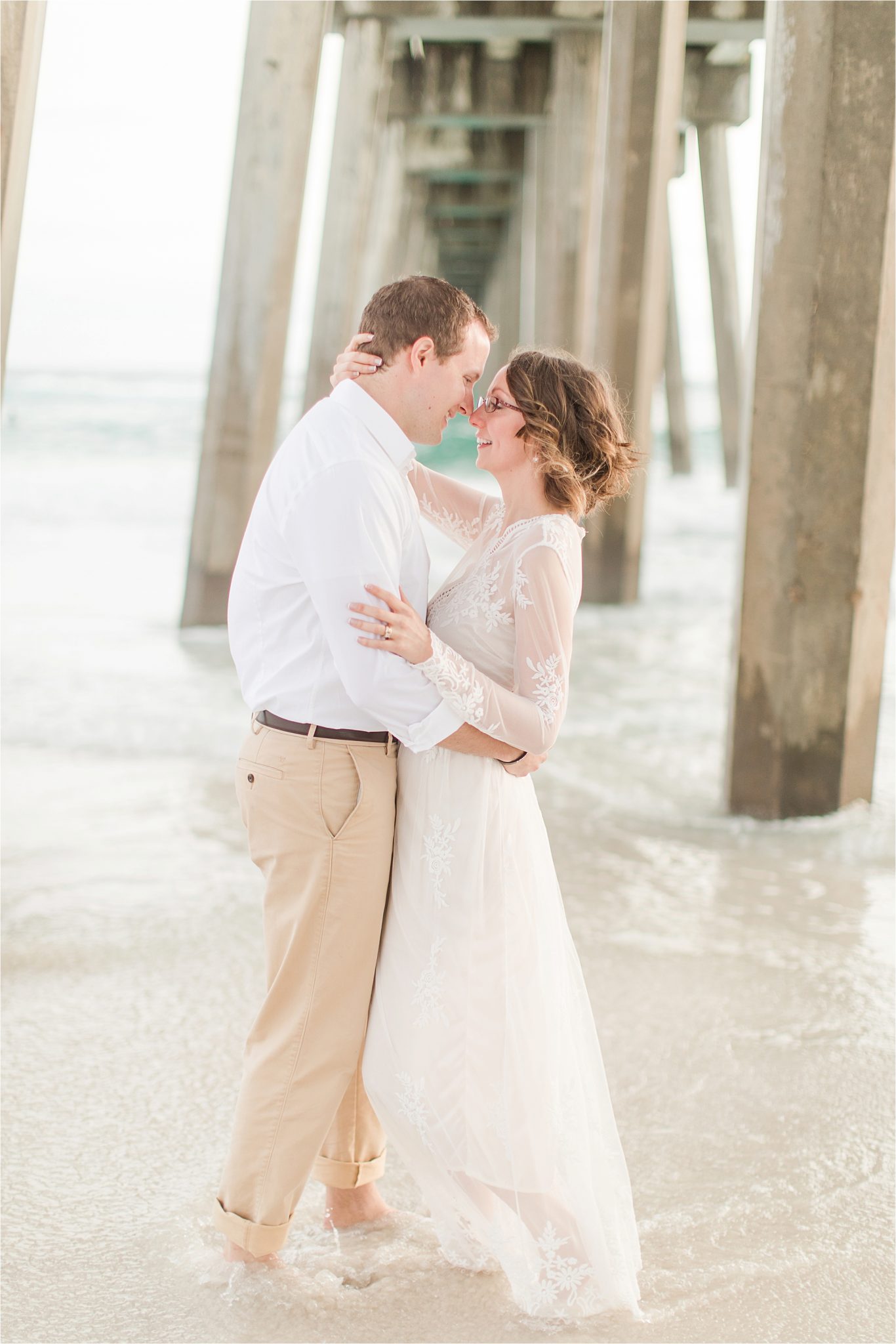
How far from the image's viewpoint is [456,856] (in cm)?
213

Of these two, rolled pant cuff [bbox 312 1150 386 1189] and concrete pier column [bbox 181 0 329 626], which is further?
concrete pier column [bbox 181 0 329 626]

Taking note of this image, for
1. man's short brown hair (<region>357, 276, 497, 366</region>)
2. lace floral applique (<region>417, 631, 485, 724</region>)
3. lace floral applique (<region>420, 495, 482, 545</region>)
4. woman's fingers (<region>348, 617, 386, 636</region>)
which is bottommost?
lace floral applique (<region>417, 631, 485, 724</region>)

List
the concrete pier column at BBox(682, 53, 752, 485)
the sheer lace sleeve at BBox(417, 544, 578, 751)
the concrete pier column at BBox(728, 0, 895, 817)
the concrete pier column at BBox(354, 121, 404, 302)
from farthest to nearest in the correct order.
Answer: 1. the concrete pier column at BBox(354, 121, 404, 302)
2. the concrete pier column at BBox(682, 53, 752, 485)
3. the concrete pier column at BBox(728, 0, 895, 817)
4. the sheer lace sleeve at BBox(417, 544, 578, 751)

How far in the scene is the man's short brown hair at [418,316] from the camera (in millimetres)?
2090

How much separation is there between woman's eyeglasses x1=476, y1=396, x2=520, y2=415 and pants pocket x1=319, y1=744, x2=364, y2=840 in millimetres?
637

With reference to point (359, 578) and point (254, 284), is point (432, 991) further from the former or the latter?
point (254, 284)

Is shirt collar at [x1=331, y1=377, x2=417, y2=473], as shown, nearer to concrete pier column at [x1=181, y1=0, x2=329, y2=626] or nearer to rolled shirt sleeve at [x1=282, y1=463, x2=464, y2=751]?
rolled shirt sleeve at [x1=282, y1=463, x2=464, y2=751]

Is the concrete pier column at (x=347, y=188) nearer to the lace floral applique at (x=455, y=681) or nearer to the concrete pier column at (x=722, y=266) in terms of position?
the concrete pier column at (x=722, y=266)

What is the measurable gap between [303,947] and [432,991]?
222 millimetres

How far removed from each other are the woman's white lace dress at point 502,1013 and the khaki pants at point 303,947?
0.19 ft

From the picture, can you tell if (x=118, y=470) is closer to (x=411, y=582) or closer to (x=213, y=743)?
(x=213, y=743)

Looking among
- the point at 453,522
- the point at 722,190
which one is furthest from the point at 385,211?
the point at 453,522

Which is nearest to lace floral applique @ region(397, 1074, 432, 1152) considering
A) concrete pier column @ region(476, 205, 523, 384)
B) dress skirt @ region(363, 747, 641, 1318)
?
dress skirt @ region(363, 747, 641, 1318)

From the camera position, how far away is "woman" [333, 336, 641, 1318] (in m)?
2.11
